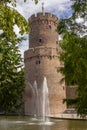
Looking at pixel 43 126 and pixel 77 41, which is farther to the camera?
pixel 43 126

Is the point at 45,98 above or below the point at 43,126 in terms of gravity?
above

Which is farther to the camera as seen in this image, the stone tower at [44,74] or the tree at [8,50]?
the stone tower at [44,74]

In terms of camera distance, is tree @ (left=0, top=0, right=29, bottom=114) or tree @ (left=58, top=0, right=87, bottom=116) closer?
tree @ (left=0, top=0, right=29, bottom=114)

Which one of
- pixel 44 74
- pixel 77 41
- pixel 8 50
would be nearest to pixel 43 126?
pixel 8 50

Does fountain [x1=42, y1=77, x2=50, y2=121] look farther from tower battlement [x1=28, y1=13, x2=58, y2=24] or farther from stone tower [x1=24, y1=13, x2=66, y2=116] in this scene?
tower battlement [x1=28, y1=13, x2=58, y2=24]

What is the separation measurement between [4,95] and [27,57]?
28.0m

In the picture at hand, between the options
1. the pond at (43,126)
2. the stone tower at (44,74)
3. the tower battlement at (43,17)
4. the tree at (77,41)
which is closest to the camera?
the tree at (77,41)

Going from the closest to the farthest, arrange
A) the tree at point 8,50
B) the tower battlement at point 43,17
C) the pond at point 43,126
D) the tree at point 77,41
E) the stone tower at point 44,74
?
the tree at point 8,50, the tree at point 77,41, the pond at point 43,126, the stone tower at point 44,74, the tower battlement at point 43,17

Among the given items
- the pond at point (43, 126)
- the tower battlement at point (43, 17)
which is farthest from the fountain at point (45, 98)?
the pond at point (43, 126)

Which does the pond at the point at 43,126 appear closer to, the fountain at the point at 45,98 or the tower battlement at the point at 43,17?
the fountain at the point at 45,98

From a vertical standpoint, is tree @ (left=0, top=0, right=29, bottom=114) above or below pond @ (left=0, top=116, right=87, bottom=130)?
above

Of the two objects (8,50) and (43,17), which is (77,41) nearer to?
(8,50)

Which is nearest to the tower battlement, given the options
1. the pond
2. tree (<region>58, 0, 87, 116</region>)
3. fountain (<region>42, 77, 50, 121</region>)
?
fountain (<region>42, 77, 50, 121</region>)

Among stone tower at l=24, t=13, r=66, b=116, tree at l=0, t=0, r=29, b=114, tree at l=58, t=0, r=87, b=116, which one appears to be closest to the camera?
tree at l=0, t=0, r=29, b=114
